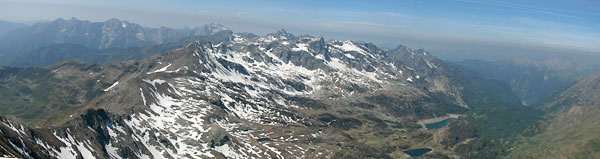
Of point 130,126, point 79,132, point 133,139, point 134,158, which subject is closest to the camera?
point 79,132

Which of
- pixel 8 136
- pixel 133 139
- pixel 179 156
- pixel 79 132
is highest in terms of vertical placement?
pixel 8 136

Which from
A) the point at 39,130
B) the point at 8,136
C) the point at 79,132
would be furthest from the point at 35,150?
the point at 79,132

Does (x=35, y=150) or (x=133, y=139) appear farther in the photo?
(x=133, y=139)

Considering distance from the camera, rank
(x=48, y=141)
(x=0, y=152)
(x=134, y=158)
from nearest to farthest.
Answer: (x=0, y=152) < (x=48, y=141) < (x=134, y=158)

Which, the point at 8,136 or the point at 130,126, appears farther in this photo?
the point at 130,126

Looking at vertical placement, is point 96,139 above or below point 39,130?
below

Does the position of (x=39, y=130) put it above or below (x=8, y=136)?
below

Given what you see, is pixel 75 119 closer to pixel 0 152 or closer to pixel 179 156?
pixel 179 156

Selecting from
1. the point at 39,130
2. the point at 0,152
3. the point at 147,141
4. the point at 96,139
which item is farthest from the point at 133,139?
the point at 0,152

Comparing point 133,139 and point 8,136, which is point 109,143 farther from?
point 8,136
